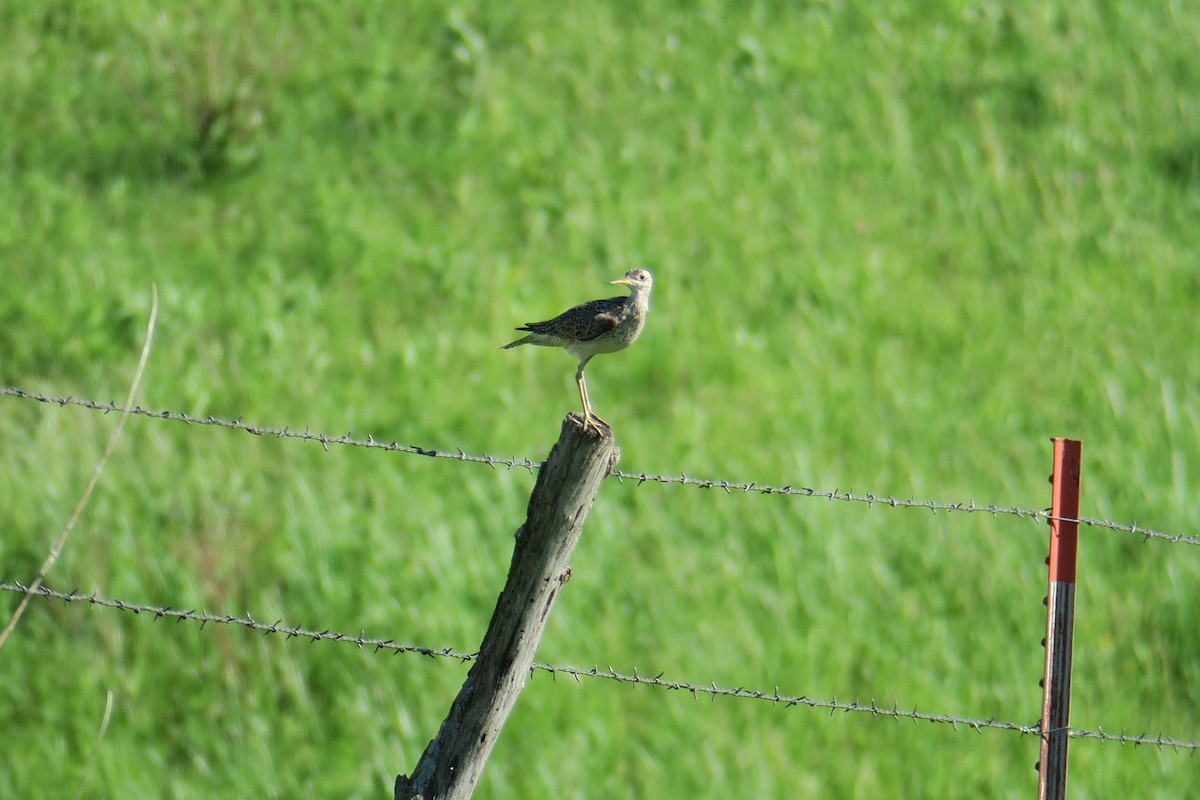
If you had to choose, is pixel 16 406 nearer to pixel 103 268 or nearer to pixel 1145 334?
pixel 103 268

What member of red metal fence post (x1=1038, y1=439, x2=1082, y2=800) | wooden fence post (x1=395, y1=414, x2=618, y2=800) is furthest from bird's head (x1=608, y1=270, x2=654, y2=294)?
red metal fence post (x1=1038, y1=439, x2=1082, y2=800)

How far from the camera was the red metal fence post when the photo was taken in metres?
3.47

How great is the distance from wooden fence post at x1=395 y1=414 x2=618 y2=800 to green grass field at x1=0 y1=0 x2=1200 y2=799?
2.49 meters

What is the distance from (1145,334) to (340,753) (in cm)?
626

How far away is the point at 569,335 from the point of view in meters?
4.16

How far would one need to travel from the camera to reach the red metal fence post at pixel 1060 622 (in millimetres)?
3475

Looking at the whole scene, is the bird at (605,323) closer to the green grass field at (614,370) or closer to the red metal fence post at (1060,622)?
the red metal fence post at (1060,622)

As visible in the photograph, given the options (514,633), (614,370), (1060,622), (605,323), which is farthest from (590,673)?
(614,370)

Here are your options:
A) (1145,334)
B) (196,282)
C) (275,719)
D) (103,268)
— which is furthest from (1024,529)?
(103,268)

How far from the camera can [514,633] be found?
3164mm

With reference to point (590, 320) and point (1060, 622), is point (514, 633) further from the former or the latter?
point (1060, 622)

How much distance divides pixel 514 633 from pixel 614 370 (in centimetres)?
504

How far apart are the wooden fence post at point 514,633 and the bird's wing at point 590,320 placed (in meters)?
0.89

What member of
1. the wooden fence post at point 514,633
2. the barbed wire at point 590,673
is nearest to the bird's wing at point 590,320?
the wooden fence post at point 514,633
